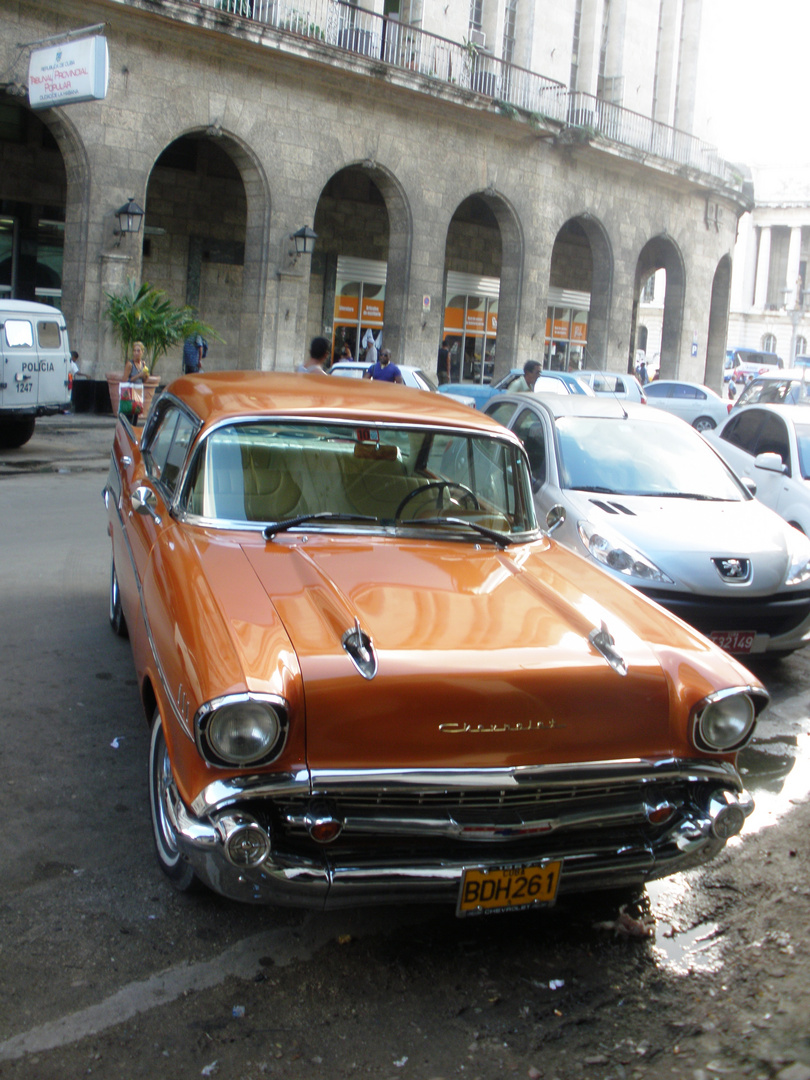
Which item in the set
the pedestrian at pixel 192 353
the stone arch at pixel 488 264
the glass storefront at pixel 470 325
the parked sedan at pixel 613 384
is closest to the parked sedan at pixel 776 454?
the parked sedan at pixel 613 384

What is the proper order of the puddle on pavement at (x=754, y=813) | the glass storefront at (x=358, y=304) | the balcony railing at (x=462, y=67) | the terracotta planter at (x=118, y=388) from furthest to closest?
1. the glass storefront at (x=358, y=304)
2. the balcony railing at (x=462, y=67)
3. the terracotta planter at (x=118, y=388)
4. the puddle on pavement at (x=754, y=813)

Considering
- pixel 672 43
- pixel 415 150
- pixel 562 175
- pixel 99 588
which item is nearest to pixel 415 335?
pixel 415 150

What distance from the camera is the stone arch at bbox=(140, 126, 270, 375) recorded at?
22781 millimetres

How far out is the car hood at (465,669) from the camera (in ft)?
10.1

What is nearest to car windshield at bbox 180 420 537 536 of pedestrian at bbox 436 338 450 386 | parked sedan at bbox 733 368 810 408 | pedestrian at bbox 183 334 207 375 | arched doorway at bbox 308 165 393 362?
parked sedan at bbox 733 368 810 408

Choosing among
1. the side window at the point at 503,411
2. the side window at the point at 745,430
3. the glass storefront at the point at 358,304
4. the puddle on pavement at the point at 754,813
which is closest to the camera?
the puddle on pavement at the point at 754,813

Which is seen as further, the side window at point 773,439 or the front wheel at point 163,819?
the side window at point 773,439

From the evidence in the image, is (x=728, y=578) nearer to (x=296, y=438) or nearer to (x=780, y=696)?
(x=780, y=696)

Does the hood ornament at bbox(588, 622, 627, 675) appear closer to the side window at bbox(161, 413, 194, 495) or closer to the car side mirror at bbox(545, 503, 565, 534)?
the car side mirror at bbox(545, 503, 565, 534)

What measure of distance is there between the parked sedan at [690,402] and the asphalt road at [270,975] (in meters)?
22.6

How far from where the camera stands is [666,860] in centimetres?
333

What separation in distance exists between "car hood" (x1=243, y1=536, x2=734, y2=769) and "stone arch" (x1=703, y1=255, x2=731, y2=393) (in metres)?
35.4

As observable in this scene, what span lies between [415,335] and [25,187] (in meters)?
9.29

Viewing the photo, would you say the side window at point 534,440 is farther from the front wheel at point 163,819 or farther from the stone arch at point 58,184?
the stone arch at point 58,184
